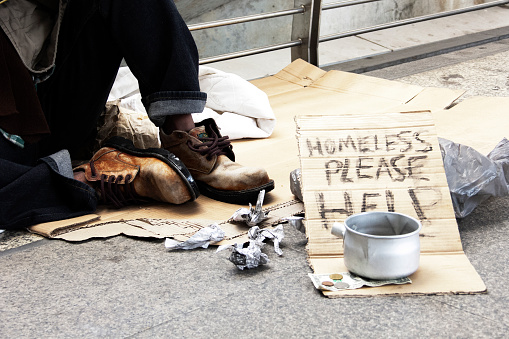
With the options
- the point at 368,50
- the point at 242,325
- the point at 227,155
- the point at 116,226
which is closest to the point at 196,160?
the point at 227,155

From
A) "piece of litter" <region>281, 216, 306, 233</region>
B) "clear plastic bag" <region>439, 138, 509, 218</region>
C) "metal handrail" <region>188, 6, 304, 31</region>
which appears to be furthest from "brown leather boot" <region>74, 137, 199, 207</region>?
"metal handrail" <region>188, 6, 304, 31</region>

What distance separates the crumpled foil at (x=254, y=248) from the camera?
3.98ft

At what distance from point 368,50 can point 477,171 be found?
9.88ft

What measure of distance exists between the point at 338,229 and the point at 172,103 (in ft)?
1.89

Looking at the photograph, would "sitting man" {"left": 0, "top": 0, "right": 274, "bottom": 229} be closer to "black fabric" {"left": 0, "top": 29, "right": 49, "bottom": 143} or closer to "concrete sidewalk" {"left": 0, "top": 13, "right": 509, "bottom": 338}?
"black fabric" {"left": 0, "top": 29, "right": 49, "bottom": 143}

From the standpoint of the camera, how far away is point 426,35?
456 cm

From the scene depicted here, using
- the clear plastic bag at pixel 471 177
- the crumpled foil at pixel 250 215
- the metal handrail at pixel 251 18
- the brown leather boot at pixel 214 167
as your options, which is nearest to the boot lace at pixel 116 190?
the brown leather boot at pixel 214 167

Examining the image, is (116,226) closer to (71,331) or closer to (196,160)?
(196,160)

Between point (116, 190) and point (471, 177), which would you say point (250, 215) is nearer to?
point (116, 190)

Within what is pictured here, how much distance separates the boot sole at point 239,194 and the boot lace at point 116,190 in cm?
19

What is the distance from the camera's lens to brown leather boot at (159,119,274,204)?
1.52 metres

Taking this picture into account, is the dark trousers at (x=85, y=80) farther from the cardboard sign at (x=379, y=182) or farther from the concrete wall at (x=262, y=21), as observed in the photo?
the concrete wall at (x=262, y=21)

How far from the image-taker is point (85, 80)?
160cm

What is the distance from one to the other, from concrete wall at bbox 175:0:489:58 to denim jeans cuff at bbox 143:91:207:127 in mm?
2128
